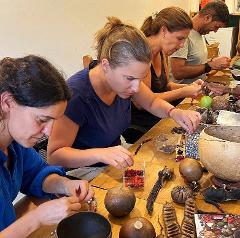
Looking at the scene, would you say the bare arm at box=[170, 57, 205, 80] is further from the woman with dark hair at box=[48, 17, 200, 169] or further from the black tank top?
the woman with dark hair at box=[48, 17, 200, 169]

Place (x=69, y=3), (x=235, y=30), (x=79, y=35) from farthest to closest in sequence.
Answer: (x=235, y=30)
(x=79, y=35)
(x=69, y=3)

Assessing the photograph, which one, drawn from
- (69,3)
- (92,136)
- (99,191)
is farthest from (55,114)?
(69,3)

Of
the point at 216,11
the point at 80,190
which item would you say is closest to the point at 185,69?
the point at 216,11

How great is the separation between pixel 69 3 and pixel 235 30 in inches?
121

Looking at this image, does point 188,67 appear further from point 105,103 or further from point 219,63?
point 105,103

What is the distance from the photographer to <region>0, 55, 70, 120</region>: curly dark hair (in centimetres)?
95

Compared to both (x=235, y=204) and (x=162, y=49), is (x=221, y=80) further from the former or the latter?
(x=235, y=204)

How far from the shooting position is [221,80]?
8.85ft

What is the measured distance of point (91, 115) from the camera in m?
1.52

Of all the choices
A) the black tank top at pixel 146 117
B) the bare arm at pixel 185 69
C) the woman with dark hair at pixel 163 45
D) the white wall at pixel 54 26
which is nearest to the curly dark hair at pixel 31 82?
the woman with dark hair at pixel 163 45

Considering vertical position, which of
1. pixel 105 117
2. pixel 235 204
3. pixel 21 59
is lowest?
pixel 235 204

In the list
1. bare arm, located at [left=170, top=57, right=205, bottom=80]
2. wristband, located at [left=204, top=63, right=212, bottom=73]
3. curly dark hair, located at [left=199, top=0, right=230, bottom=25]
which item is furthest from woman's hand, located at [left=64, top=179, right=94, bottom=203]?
curly dark hair, located at [left=199, top=0, right=230, bottom=25]

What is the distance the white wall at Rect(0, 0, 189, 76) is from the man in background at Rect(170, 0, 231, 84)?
88 centimetres

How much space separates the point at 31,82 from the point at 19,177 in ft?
1.21
